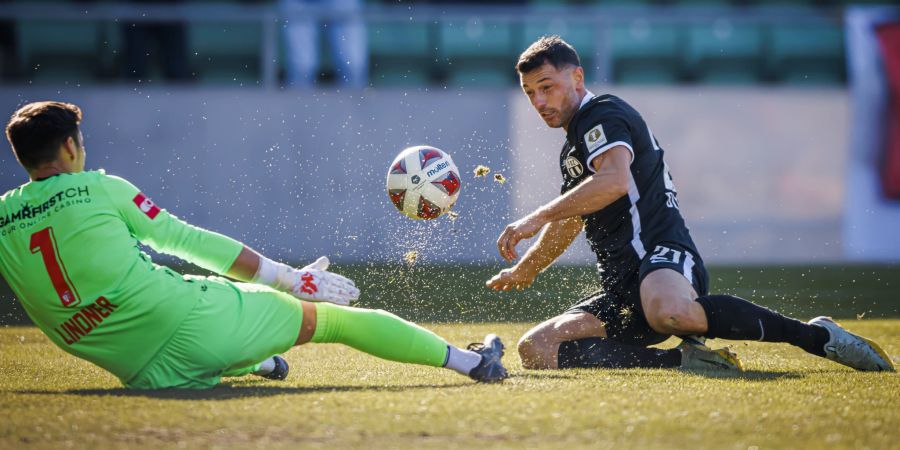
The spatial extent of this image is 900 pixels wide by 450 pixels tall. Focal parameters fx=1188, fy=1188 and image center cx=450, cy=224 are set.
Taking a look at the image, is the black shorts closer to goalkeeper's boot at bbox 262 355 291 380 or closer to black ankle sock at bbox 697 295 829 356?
black ankle sock at bbox 697 295 829 356

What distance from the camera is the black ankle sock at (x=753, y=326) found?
542 centimetres

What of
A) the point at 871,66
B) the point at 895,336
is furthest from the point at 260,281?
the point at 871,66

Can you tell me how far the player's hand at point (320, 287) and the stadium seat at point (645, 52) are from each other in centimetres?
906

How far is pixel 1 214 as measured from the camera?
178 inches

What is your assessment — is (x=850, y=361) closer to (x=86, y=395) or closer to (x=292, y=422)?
(x=292, y=422)

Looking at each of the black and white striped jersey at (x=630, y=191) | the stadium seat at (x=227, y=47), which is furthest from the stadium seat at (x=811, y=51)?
the black and white striped jersey at (x=630, y=191)

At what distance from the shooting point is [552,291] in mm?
9719

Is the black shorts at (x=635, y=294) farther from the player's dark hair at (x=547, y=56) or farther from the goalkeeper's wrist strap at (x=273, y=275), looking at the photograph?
the goalkeeper's wrist strap at (x=273, y=275)

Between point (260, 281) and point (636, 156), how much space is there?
217 cm

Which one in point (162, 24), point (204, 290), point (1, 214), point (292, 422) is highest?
point (162, 24)

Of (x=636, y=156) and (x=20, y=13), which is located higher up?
(x=20, y=13)

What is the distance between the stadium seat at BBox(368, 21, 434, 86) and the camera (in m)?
13.0

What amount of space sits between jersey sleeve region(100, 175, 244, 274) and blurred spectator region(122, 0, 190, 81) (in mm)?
7935

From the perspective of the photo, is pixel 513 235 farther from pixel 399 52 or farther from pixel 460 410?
pixel 399 52
